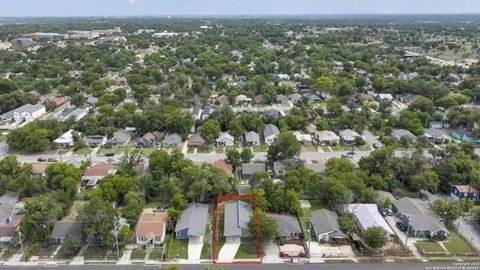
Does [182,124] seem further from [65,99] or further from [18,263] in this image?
[65,99]

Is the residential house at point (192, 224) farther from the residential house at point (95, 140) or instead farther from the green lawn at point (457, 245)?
the residential house at point (95, 140)

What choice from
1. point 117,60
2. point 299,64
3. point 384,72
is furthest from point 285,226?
point 117,60

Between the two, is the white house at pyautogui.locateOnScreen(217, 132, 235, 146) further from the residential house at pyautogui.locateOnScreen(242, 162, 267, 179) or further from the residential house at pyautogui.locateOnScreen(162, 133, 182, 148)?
the residential house at pyautogui.locateOnScreen(242, 162, 267, 179)

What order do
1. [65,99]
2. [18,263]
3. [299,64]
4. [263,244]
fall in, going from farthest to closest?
1. [299,64]
2. [65,99]
3. [263,244]
4. [18,263]

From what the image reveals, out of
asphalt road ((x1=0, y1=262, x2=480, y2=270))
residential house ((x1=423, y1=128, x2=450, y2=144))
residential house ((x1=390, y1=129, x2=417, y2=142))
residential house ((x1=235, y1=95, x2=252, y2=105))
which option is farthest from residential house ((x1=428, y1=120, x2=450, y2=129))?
asphalt road ((x1=0, y1=262, x2=480, y2=270))

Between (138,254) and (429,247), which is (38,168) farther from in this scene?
(429,247)

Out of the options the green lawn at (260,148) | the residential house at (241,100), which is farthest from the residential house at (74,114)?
the green lawn at (260,148)

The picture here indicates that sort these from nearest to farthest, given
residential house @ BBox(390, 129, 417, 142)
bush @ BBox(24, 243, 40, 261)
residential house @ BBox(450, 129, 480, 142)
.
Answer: bush @ BBox(24, 243, 40, 261), residential house @ BBox(390, 129, 417, 142), residential house @ BBox(450, 129, 480, 142)
